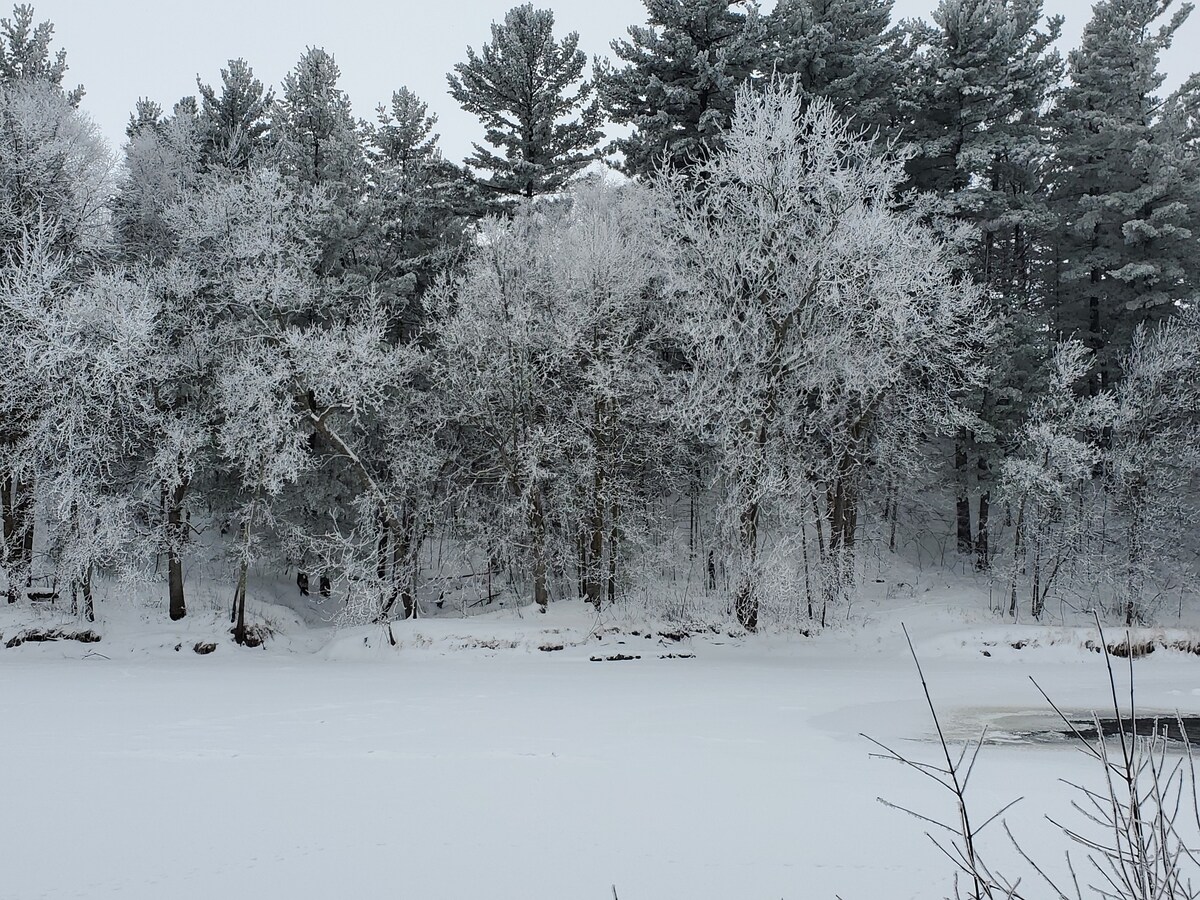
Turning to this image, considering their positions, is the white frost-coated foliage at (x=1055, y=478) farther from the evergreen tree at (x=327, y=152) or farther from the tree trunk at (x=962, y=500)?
the evergreen tree at (x=327, y=152)

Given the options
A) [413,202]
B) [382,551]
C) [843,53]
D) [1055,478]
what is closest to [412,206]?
[413,202]

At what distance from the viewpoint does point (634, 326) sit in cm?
2053

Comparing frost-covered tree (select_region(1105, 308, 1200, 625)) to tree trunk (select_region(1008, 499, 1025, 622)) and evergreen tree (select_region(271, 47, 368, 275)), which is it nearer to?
tree trunk (select_region(1008, 499, 1025, 622))

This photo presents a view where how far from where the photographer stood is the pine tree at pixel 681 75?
23266mm

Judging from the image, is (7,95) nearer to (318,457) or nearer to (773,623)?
(318,457)

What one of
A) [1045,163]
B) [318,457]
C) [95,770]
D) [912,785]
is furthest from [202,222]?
[1045,163]

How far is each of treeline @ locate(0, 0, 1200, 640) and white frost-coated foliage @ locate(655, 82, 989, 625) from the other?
0.33 ft

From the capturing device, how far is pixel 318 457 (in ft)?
74.3

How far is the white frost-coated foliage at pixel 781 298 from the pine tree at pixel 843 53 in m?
5.41

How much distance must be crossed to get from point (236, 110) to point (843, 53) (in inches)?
794

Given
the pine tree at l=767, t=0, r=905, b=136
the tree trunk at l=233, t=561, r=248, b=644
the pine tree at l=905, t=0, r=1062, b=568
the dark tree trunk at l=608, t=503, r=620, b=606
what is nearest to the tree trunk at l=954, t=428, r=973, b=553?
the pine tree at l=905, t=0, r=1062, b=568

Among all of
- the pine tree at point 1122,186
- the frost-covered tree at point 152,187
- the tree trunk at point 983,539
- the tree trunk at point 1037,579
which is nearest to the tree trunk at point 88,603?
the frost-covered tree at point 152,187

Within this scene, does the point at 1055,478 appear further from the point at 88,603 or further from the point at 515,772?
the point at 88,603

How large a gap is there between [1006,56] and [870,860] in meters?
25.2
